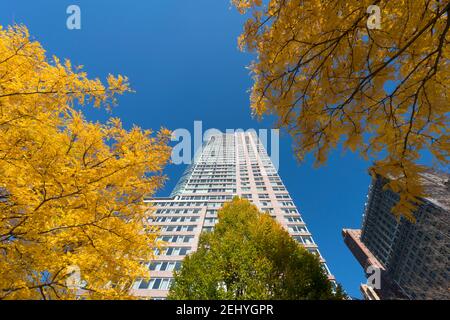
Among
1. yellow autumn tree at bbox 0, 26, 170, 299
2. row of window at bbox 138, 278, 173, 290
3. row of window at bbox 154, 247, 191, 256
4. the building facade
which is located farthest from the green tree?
the building facade

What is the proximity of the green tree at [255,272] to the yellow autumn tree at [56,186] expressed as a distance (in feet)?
9.01

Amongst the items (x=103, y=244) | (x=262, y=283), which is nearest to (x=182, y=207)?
(x=262, y=283)

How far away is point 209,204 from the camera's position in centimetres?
3250

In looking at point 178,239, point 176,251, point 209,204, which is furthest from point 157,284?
point 209,204

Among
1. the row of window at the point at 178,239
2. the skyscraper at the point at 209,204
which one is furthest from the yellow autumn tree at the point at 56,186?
the row of window at the point at 178,239

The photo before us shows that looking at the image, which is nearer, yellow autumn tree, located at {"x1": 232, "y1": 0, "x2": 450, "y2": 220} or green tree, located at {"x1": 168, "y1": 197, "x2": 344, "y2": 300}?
yellow autumn tree, located at {"x1": 232, "y1": 0, "x2": 450, "y2": 220}

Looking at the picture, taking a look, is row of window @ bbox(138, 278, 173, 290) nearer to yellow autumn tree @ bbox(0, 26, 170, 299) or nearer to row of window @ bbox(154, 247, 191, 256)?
row of window @ bbox(154, 247, 191, 256)

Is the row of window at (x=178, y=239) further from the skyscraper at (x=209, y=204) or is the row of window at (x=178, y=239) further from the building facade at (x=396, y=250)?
the building facade at (x=396, y=250)

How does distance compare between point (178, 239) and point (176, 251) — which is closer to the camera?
point (176, 251)

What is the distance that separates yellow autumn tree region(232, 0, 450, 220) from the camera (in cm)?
208

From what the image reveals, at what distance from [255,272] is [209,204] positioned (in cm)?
2677

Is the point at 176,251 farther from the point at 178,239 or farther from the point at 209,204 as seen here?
the point at 209,204

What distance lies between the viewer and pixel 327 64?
246 cm

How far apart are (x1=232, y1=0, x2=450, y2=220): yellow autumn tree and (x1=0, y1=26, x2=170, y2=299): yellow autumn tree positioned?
9.90 feet
